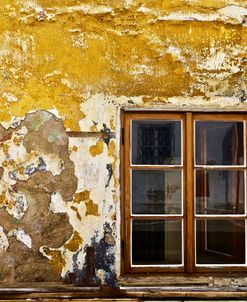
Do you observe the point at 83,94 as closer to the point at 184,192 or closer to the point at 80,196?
the point at 80,196

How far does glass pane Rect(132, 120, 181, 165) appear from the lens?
3.73 metres

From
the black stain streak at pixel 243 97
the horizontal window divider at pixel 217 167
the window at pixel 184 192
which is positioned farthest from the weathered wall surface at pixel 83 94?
the horizontal window divider at pixel 217 167

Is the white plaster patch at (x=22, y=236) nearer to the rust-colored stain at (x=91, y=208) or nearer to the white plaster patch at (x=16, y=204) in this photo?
the white plaster patch at (x=16, y=204)

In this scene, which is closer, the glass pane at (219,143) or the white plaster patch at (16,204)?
the white plaster patch at (16,204)

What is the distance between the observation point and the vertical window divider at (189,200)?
3.69 metres

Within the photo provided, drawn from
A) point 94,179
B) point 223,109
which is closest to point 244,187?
point 223,109

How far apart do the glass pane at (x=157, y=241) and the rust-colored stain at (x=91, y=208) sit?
1.02ft

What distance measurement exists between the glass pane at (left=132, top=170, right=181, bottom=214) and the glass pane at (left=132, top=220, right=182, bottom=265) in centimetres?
10

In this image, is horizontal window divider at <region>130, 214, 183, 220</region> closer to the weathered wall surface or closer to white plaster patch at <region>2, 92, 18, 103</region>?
the weathered wall surface

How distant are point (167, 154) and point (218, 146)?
393mm

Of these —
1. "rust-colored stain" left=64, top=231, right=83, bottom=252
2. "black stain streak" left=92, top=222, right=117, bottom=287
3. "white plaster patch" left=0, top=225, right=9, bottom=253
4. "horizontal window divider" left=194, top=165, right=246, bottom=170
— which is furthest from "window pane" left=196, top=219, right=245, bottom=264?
"white plaster patch" left=0, top=225, right=9, bottom=253

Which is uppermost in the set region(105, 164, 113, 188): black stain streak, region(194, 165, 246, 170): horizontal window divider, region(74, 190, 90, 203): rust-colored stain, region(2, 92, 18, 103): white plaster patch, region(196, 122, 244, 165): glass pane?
region(2, 92, 18, 103): white plaster patch

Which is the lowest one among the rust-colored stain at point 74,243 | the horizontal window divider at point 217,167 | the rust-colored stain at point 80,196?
the rust-colored stain at point 74,243

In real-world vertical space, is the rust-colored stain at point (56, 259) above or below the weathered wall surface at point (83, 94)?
below
